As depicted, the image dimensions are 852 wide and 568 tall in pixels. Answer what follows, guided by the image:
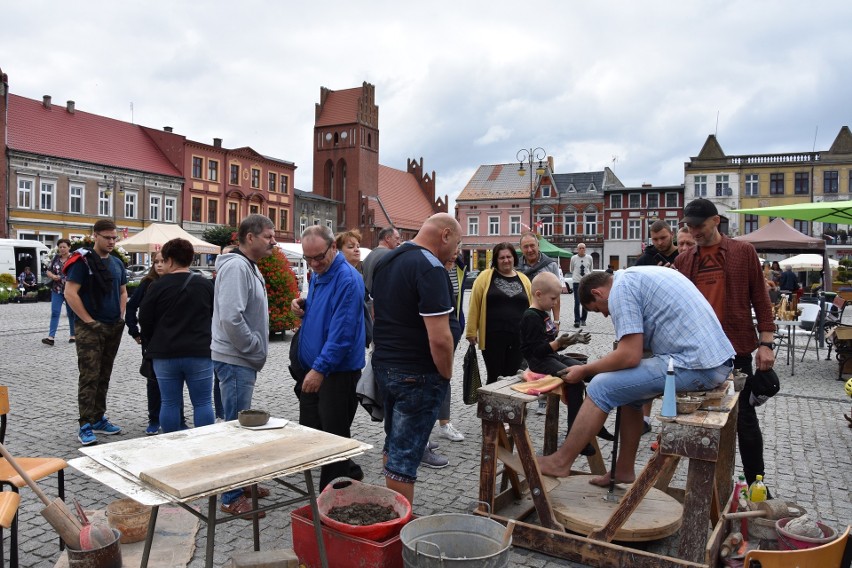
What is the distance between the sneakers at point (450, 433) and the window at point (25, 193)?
4007cm

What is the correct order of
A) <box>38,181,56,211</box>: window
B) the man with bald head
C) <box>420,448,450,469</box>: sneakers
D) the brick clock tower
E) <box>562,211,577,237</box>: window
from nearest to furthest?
the man with bald head → <box>420,448,450,469</box>: sneakers → <box>38,181,56,211</box>: window → <box>562,211,577,237</box>: window → the brick clock tower

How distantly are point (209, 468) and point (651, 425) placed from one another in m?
5.22

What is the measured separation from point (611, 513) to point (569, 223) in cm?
5572

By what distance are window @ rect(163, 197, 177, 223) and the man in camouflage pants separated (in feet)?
143

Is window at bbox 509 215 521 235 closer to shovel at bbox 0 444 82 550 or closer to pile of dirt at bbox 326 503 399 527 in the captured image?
pile of dirt at bbox 326 503 399 527

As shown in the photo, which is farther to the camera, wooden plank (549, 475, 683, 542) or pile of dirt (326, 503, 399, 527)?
wooden plank (549, 475, 683, 542)

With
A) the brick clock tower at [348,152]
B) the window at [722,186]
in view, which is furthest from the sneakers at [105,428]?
the brick clock tower at [348,152]

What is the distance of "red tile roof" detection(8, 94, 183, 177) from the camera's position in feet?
131

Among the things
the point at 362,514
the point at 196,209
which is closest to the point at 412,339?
the point at 362,514

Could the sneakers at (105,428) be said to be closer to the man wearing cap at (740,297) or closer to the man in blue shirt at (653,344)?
the man in blue shirt at (653,344)

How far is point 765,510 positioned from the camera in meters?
3.49

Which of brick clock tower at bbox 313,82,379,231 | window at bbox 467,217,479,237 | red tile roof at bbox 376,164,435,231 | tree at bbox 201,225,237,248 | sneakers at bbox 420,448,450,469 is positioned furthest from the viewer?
red tile roof at bbox 376,164,435,231

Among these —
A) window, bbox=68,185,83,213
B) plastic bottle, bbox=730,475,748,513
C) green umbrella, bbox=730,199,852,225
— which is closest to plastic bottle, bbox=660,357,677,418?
plastic bottle, bbox=730,475,748,513

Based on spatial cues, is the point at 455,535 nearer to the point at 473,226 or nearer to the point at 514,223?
the point at 514,223
